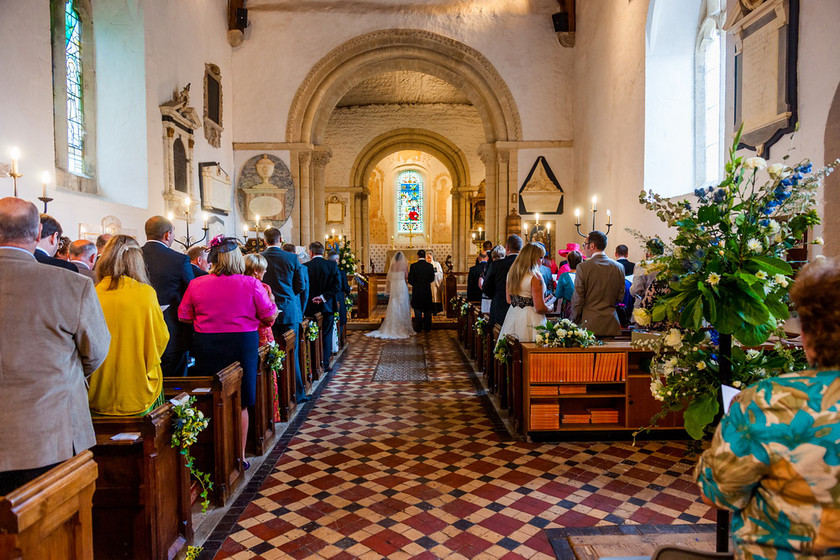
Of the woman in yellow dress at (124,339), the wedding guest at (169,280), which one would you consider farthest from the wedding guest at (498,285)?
A: the woman in yellow dress at (124,339)

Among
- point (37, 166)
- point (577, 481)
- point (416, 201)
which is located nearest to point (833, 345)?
point (577, 481)

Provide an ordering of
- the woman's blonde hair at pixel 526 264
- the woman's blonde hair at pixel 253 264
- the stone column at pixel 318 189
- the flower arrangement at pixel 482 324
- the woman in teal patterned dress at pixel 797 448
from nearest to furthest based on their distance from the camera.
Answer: the woman in teal patterned dress at pixel 797 448, the woman's blonde hair at pixel 253 264, the woman's blonde hair at pixel 526 264, the flower arrangement at pixel 482 324, the stone column at pixel 318 189

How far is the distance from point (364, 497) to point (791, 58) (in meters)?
5.59

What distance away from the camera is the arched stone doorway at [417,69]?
42.4 ft

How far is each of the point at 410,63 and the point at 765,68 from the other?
9036 mm

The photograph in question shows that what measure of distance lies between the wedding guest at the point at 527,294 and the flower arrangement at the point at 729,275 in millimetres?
3038

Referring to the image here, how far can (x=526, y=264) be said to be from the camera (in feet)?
18.1

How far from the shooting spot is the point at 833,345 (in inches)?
49.5

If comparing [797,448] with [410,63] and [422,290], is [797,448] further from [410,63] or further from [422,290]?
[410,63]

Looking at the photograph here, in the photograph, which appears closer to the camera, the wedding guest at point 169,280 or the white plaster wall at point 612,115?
the wedding guest at point 169,280

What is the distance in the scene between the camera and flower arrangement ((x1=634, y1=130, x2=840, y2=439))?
2.13m

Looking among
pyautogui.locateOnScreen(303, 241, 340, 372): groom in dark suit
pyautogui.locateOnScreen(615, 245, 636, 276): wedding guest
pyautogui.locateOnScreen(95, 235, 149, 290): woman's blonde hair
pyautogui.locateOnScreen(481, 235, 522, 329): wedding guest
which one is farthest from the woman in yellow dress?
pyautogui.locateOnScreen(615, 245, 636, 276): wedding guest

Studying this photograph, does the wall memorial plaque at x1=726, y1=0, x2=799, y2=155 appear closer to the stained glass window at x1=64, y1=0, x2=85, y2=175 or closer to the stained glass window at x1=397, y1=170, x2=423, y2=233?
the stained glass window at x1=64, y1=0, x2=85, y2=175

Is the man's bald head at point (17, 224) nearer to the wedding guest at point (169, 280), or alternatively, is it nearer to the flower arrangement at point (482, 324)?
the wedding guest at point (169, 280)
